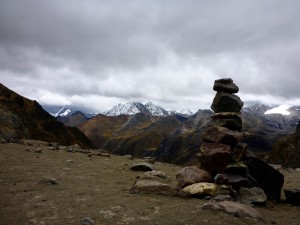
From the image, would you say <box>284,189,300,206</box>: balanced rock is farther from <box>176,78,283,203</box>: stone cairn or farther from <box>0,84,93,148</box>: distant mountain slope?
<box>0,84,93,148</box>: distant mountain slope

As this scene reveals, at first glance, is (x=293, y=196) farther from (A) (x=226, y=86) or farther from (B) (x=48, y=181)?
(B) (x=48, y=181)

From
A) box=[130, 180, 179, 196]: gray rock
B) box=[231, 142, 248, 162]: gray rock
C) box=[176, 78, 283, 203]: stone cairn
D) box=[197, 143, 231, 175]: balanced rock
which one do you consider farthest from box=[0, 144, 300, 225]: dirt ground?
box=[197, 143, 231, 175]: balanced rock

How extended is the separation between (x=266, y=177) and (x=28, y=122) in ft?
192

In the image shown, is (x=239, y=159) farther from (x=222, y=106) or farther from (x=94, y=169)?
(x=94, y=169)

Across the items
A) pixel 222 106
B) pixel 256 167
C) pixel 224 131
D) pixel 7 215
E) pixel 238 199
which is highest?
pixel 222 106

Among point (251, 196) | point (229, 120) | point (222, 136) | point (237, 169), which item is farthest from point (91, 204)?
point (229, 120)

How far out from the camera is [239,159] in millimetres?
19781

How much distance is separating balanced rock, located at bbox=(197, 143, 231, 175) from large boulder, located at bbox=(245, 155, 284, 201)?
5.84 ft

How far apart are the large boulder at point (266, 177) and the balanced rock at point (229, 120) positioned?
2.37 meters

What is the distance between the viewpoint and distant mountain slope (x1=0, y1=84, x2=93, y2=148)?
57.6m

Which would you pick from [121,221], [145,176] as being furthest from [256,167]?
[121,221]

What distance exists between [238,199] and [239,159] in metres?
3.10

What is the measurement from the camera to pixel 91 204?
14812mm

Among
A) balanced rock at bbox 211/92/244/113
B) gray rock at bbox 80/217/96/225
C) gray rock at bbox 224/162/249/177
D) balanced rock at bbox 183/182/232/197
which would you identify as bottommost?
gray rock at bbox 80/217/96/225
